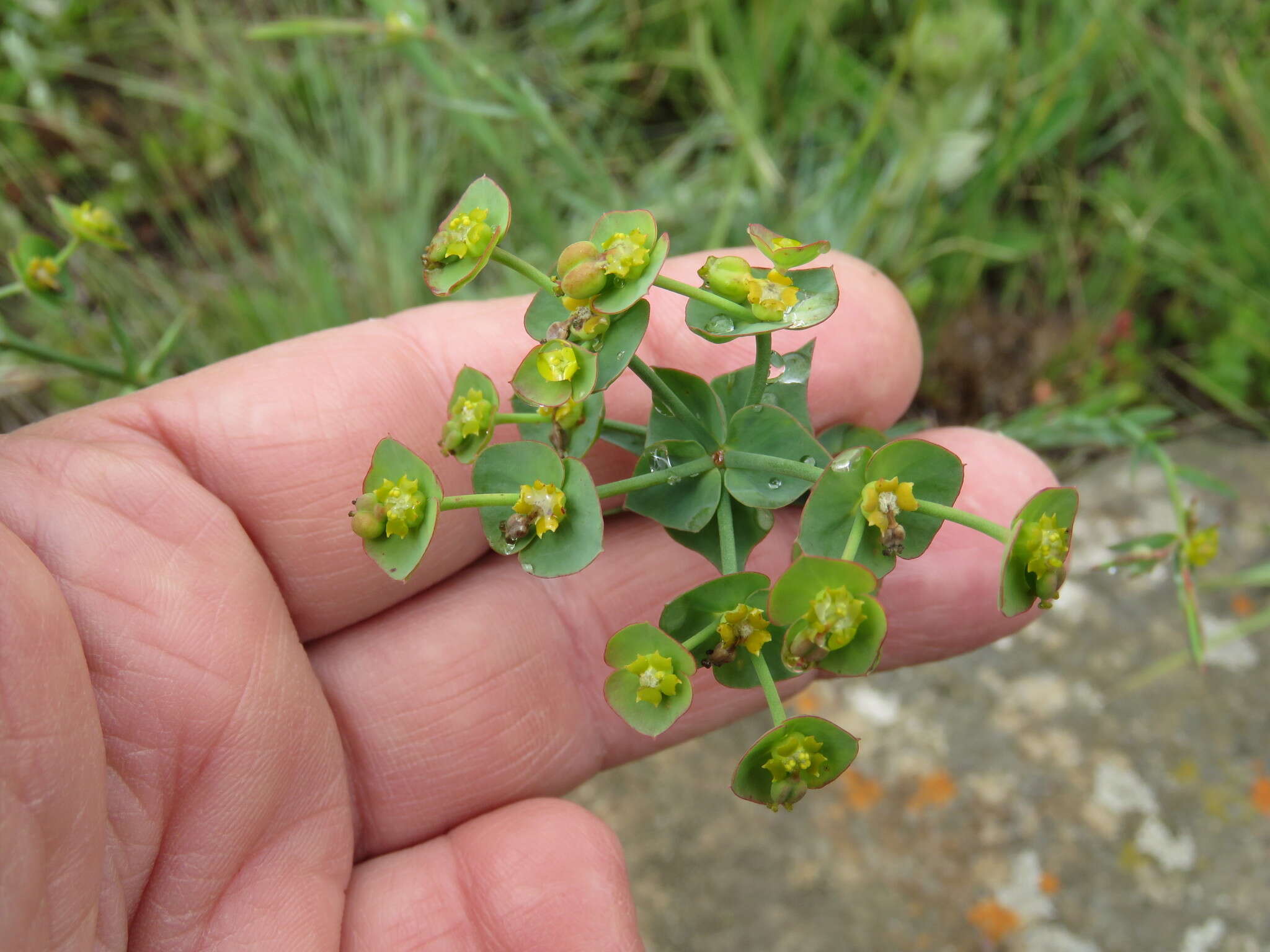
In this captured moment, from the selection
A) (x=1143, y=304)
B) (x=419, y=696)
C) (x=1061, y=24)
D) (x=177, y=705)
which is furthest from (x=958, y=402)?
(x=177, y=705)

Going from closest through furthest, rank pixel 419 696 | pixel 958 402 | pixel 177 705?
pixel 177 705
pixel 419 696
pixel 958 402

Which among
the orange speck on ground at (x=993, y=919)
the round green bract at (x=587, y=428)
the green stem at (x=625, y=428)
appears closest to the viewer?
the round green bract at (x=587, y=428)

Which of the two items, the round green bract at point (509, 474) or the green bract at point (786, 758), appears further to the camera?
the round green bract at point (509, 474)

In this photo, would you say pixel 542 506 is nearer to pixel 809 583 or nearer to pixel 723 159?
pixel 809 583

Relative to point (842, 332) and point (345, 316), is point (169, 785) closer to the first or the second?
point (842, 332)

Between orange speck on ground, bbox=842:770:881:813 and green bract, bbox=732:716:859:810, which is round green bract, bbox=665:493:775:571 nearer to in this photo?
green bract, bbox=732:716:859:810

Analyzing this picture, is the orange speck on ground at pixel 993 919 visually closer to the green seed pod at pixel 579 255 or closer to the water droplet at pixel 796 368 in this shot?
the water droplet at pixel 796 368

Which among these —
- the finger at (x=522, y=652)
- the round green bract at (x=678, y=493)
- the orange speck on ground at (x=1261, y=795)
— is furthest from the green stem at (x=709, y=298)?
the orange speck on ground at (x=1261, y=795)
